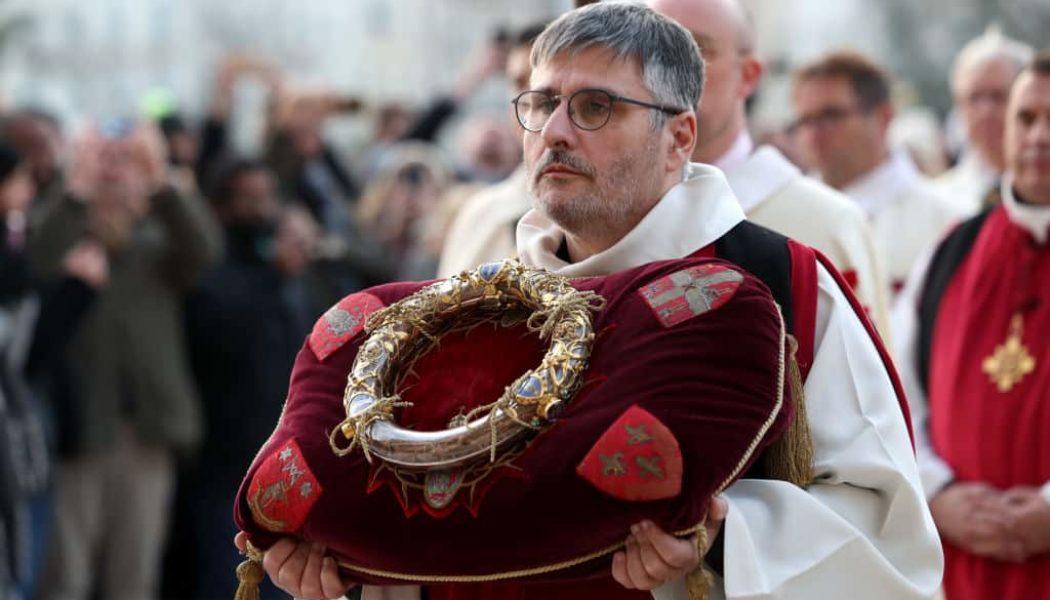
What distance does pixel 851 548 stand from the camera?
3787 mm

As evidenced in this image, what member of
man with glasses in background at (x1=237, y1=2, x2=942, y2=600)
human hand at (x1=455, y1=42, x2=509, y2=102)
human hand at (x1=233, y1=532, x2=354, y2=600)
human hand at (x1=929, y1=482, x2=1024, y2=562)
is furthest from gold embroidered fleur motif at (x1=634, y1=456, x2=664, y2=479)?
human hand at (x1=455, y1=42, x2=509, y2=102)

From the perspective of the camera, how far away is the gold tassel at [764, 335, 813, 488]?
12.5 ft

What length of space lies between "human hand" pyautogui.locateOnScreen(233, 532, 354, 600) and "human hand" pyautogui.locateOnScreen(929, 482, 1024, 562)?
7.78 ft

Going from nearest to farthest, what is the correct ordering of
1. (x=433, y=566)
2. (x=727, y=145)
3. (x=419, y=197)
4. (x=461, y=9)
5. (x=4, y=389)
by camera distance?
(x=433, y=566) < (x=727, y=145) < (x=4, y=389) < (x=419, y=197) < (x=461, y=9)

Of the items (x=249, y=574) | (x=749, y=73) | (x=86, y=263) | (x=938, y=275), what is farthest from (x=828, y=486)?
(x=86, y=263)

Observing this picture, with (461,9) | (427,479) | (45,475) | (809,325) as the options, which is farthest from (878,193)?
(461,9)

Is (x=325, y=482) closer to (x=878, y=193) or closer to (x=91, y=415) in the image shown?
(x=878, y=193)

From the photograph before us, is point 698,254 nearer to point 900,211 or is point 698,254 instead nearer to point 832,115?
point 832,115

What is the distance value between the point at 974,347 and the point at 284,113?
5862 millimetres

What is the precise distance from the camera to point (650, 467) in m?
3.47

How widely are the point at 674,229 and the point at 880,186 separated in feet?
13.1

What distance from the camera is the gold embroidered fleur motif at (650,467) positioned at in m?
3.47

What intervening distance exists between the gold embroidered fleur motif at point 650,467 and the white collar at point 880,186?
4452mm

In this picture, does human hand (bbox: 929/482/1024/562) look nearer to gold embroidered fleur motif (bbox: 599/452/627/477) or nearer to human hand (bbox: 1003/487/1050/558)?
human hand (bbox: 1003/487/1050/558)
